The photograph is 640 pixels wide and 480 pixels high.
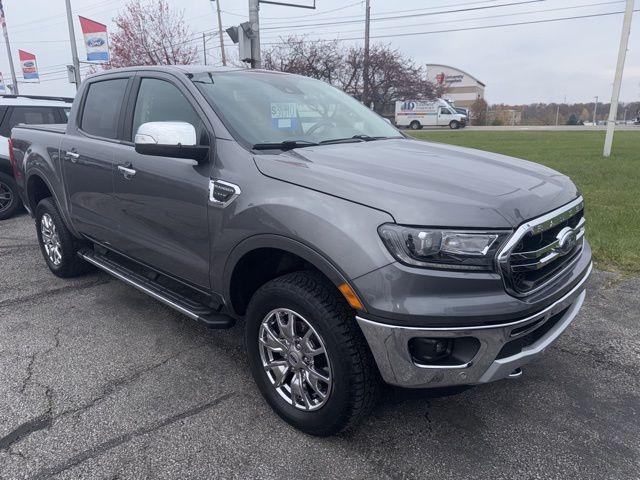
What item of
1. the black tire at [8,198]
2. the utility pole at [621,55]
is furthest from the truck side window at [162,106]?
the utility pole at [621,55]

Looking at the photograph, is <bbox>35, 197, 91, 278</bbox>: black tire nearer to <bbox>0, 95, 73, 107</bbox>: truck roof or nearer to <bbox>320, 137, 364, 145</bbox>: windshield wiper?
<bbox>320, 137, 364, 145</bbox>: windshield wiper

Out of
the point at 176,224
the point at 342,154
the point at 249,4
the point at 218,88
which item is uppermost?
the point at 249,4

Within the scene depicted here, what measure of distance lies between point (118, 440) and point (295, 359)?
994mm

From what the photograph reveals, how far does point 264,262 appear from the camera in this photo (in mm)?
2832

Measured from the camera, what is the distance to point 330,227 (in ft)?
7.32

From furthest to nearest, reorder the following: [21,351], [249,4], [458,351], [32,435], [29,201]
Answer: [249,4] < [29,201] < [21,351] < [32,435] < [458,351]

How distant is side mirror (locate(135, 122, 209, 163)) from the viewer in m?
2.75

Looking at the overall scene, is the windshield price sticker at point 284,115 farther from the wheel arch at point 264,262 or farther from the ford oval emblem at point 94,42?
the ford oval emblem at point 94,42

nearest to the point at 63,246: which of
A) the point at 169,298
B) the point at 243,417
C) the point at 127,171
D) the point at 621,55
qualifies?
the point at 127,171

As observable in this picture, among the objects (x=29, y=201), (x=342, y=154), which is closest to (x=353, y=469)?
(x=342, y=154)

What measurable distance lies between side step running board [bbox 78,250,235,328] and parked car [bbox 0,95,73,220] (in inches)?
184

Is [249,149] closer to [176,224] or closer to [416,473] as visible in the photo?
[176,224]

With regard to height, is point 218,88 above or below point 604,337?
above

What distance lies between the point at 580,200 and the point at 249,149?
1837 millimetres
